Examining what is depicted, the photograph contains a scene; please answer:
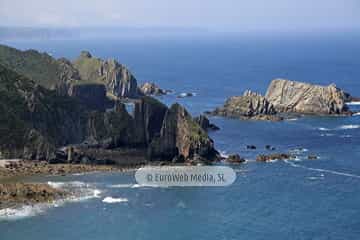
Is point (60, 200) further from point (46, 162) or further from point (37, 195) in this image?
point (46, 162)

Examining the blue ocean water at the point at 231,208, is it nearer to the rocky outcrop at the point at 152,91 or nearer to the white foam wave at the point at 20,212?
the white foam wave at the point at 20,212

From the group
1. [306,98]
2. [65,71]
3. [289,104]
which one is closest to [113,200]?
[306,98]

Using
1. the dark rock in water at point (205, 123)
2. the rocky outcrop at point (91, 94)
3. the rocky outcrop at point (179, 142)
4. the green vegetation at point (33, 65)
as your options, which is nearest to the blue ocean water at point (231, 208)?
the rocky outcrop at point (179, 142)

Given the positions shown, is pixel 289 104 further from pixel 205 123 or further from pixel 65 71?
pixel 65 71

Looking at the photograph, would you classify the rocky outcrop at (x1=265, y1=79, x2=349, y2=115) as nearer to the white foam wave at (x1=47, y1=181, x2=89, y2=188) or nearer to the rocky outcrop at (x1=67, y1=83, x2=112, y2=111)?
the rocky outcrop at (x1=67, y1=83, x2=112, y2=111)

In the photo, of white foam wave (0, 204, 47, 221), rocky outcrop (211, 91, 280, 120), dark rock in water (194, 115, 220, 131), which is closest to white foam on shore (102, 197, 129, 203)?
white foam wave (0, 204, 47, 221)

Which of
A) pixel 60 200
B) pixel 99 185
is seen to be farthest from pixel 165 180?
pixel 60 200

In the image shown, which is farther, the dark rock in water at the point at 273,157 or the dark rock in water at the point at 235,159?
the dark rock in water at the point at 273,157
